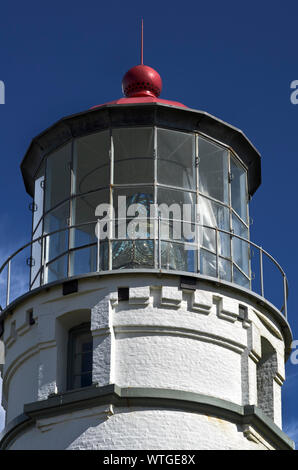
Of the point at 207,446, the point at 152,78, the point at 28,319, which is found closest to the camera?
the point at 207,446

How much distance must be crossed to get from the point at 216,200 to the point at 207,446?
5611 millimetres

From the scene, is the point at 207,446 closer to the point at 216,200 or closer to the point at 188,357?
the point at 188,357

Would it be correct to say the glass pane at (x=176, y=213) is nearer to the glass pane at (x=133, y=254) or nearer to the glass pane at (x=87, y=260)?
the glass pane at (x=133, y=254)

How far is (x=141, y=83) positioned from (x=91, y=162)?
7.56 feet

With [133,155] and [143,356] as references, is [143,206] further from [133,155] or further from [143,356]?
[143,356]

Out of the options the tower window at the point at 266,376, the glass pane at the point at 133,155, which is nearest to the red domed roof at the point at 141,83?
the glass pane at the point at 133,155

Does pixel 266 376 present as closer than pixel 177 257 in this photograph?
No

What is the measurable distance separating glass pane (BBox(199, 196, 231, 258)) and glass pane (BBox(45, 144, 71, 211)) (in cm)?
273

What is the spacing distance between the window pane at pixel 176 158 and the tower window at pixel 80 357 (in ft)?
11.8

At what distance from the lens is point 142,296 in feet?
94.7

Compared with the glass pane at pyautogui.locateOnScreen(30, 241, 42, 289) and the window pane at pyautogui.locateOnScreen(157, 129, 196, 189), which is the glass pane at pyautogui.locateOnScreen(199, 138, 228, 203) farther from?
the glass pane at pyautogui.locateOnScreen(30, 241, 42, 289)

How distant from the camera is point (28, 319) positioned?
2977 cm

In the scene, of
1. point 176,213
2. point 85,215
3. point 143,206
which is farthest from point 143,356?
point 85,215

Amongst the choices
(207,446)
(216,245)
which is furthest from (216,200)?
(207,446)
